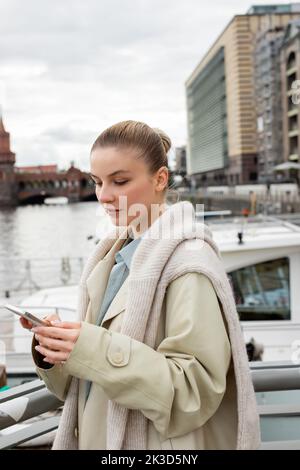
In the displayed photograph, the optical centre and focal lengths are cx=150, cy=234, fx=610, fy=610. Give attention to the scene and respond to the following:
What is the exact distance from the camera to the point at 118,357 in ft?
3.37

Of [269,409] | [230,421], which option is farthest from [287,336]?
[230,421]

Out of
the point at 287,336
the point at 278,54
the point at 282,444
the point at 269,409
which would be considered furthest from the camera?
the point at 278,54

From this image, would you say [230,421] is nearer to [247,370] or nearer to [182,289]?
[247,370]

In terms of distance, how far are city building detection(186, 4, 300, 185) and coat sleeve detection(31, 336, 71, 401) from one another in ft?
182

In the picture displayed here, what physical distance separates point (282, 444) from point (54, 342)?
0.82 meters

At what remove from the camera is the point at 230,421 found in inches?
44.8

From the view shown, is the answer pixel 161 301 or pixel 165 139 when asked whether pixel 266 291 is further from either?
pixel 161 301

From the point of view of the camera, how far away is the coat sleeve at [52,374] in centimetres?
118

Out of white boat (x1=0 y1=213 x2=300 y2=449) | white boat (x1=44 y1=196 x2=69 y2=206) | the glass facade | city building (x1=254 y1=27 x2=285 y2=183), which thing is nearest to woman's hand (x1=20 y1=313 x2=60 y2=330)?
white boat (x1=0 y1=213 x2=300 y2=449)

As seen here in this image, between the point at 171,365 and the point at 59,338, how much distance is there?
0.64ft

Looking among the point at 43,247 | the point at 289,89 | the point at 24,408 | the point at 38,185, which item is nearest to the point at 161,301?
the point at 24,408

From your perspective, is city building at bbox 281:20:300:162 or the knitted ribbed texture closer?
the knitted ribbed texture

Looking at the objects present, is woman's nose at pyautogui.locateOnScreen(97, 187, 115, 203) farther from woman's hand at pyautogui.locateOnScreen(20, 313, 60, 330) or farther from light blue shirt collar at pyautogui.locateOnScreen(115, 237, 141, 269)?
woman's hand at pyautogui.locateOnScreen(20, 313, 60, 330)

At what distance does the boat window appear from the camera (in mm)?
6004
